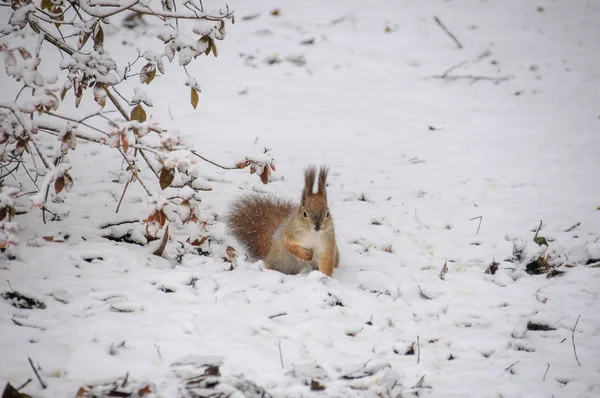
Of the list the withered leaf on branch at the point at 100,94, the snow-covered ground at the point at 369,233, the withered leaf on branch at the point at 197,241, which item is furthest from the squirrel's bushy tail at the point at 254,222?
the withered leaf on branch at the point at 100,94

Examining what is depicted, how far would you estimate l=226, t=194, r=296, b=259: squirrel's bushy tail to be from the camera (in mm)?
3766

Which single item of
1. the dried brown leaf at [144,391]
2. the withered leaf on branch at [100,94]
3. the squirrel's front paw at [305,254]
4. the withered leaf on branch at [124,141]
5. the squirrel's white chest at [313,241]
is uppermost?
the withered leaf on branch at [100,94]

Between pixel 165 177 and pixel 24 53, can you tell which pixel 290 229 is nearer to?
pixel 165 177

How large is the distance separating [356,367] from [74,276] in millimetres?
1483

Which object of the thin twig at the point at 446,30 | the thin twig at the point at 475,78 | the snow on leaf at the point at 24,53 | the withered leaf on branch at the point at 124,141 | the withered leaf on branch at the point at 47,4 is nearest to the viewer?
the withered leaf on branch at the point at 124,141

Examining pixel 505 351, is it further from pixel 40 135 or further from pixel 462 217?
pixel 40 135

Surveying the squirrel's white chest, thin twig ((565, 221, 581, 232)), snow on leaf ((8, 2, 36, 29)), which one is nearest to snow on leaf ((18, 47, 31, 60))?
snow on leaf ((8, 2, 36, 29))

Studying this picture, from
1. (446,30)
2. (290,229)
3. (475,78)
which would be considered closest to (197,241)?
(290,229)

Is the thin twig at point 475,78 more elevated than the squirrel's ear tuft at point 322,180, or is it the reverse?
the squirrel's ear tuft at point 322,180

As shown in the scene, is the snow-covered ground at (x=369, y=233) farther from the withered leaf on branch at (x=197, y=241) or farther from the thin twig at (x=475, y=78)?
the withered leaf on branch at (x=197, y=241)

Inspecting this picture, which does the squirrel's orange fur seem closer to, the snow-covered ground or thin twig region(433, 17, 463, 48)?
the snow-covered ground

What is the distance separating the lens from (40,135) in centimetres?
511

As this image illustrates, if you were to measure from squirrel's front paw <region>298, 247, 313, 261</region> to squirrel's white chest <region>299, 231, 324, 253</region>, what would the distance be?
23mm

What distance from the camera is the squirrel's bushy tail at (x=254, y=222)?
377 centimetres
